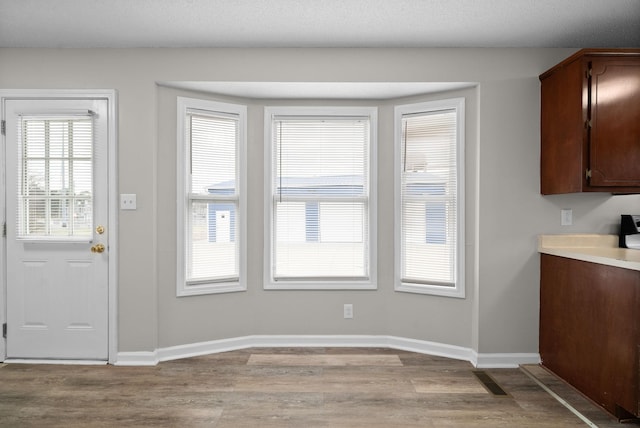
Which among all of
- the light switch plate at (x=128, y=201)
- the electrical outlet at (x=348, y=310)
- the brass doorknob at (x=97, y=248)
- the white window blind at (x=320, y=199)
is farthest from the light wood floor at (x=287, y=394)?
the light switch plate at (x=128, y=201)

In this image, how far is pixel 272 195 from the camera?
3.68 metres

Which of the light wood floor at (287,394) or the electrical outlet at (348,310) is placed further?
the electrical outlet at (348,310)

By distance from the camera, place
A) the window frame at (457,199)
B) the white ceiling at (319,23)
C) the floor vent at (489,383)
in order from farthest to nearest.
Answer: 1. the window frame at (457,199)
2. the floor vent at (489,383)
3. the white ceiling at (319,23)

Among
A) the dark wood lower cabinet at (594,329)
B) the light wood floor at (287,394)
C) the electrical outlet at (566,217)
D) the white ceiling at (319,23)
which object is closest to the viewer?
the dark wood lower cabinet at (594,329)

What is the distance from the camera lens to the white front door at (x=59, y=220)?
10.7 ft

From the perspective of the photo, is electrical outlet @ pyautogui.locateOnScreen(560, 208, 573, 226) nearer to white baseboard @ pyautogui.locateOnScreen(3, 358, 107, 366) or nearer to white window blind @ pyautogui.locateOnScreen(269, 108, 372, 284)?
white window blind @ pyautogui.locateOnScreen(269, 108, 372, 284)

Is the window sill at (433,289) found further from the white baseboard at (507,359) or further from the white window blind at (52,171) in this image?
the white window blind at (52,171)

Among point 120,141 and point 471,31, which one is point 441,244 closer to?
point 471,31

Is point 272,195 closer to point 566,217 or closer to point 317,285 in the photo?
point 317,285

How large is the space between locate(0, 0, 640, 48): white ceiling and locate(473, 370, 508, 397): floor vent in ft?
8.41

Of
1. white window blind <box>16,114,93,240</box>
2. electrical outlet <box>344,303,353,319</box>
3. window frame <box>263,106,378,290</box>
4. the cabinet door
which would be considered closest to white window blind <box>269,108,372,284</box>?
window frame <box>263,106,378,290</box>

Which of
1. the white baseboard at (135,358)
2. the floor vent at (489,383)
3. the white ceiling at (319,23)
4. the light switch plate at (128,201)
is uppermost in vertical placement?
the white ceiling at (319,23)

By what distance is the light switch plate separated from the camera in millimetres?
3242

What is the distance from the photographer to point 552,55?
127 inches
